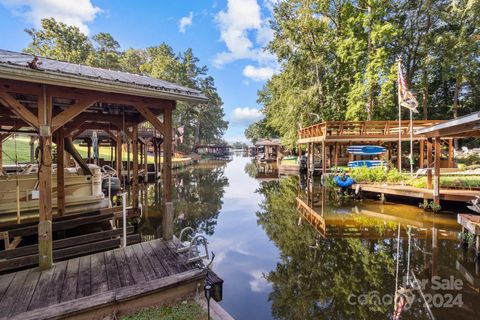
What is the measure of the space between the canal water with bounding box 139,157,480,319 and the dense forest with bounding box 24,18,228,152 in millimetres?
17350

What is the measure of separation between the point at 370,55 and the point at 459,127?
1461 centimetres

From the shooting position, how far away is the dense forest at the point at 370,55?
64.2 feet

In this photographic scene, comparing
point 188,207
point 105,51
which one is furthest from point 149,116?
point 105,51

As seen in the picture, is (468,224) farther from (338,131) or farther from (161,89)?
(338,131)

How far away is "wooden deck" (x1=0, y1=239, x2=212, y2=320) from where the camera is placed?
3.16 m

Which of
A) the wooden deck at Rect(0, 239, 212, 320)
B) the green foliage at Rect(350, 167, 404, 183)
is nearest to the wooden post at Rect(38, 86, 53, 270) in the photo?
the wooden deck at Rect(0, 239, 212, 320)

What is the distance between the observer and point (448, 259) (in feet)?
19.5

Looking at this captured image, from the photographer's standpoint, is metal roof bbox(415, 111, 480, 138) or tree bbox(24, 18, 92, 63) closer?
metal roof bbox(415, 111, 480, 138)

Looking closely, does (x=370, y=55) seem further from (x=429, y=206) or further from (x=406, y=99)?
(x=429, y=206)

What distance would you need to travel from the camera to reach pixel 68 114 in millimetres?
4406

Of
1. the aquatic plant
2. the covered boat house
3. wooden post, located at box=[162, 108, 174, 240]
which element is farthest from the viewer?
the aquatic plant

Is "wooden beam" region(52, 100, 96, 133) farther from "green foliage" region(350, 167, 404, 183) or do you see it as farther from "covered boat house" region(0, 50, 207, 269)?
"green foliage" region(350, 167, 404, 183)

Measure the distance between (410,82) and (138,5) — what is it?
22.9 meters

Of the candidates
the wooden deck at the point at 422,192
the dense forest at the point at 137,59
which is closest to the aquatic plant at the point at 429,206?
the wooden deck at the point at 422,192
